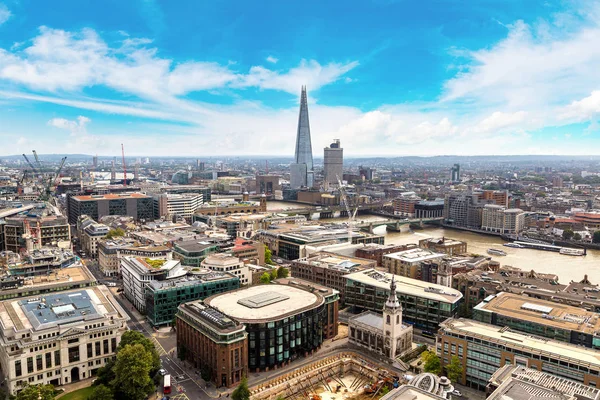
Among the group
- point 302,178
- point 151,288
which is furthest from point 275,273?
point 302,178

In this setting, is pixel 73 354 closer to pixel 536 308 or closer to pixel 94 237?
pixel 536 308

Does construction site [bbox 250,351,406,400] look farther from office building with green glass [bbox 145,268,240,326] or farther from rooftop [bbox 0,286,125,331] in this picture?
rooftop [bbox 0,286,125,331]

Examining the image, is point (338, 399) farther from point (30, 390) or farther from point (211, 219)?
point (211, 219)

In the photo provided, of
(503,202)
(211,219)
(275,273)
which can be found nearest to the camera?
(275,273)

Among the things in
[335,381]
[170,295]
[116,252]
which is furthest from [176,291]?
[116,252]

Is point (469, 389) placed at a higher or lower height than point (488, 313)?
lower

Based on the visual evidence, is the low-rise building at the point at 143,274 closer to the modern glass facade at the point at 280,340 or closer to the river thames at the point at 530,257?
the modern glass facade at the point at 280,340

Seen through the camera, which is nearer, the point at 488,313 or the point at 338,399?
the point at 338,399
